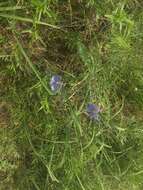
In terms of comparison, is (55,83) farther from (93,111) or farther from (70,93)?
(93,111)

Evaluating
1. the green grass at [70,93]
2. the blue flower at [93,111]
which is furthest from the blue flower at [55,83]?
the blue flower at [93,111]

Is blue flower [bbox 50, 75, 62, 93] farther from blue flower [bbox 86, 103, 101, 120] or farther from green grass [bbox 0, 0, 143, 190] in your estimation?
blue flower [bbox 86, 103, 101, 120]

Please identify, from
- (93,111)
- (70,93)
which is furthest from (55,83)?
(93,111)

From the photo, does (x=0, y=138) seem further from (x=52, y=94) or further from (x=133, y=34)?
(x=133, y=34)

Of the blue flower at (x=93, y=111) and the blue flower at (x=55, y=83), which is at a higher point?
the blue flower at (x=55, y=83)

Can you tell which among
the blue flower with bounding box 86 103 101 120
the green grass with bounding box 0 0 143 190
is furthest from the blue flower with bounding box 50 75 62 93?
the blue flower with bounding box 86 103 101 120

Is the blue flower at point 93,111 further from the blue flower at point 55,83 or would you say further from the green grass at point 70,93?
the blue flower at point 55,83
